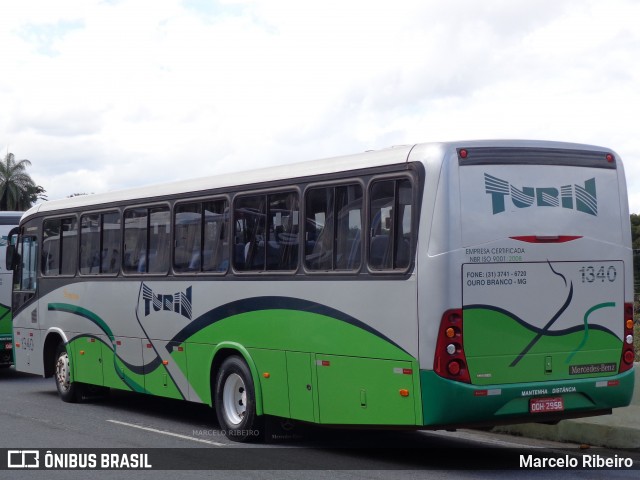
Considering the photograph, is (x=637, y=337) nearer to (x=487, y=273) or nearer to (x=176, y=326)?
(x=176, y=326)

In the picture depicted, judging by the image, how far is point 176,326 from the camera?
13.6 metres

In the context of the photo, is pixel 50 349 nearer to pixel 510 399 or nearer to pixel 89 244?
pixel 89 244

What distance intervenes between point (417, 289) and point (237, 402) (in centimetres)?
366

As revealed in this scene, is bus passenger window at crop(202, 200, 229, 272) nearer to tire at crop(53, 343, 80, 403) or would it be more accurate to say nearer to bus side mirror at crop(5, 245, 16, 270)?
tire at crop(53, 343, 80, 403)

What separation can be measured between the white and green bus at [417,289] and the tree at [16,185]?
71.0m

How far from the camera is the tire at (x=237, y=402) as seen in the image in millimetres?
12000

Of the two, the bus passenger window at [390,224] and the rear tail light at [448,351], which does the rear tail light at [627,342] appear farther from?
the bus passenger window at [390,224]

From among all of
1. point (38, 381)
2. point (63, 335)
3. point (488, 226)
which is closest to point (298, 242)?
point (488, 226)

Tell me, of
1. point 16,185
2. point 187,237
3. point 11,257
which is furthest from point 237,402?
point 16,185

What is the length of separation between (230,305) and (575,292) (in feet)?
13.8

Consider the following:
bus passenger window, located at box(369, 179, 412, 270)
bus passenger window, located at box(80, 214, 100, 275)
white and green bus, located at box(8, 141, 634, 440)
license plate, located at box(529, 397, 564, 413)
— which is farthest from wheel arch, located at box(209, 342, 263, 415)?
bus passenger window, located at box(80, 214, 100, 275)

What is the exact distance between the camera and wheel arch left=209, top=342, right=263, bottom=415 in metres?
11.9

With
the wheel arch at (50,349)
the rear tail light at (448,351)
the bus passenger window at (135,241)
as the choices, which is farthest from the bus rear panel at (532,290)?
the wheel arch at (50,349)

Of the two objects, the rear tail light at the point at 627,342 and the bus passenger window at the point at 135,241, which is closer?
the rear tail light at the point at 627,342
